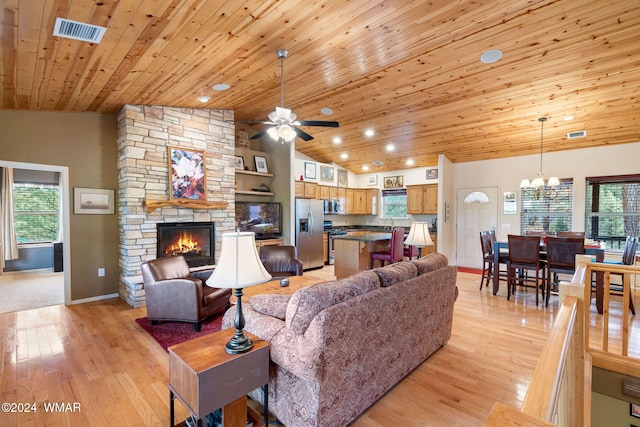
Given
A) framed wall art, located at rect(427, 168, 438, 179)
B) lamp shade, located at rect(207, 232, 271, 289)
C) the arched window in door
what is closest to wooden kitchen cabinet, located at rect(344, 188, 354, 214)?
framed wall art, located at rect(427, 168, 438, 179)

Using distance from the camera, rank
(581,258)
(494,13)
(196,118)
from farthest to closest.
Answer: (196,118) → (581,258) → (494,13)

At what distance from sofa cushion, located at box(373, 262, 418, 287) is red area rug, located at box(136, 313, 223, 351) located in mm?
2223

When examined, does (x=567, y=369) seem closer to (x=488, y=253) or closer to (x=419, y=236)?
(x=419, y=236)

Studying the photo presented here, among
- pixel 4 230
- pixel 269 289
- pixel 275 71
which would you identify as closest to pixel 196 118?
pixel 275 71

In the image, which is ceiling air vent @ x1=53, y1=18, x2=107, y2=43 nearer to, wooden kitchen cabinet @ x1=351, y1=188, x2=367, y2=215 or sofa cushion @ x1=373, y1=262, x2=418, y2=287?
sofa cushion @ x1=373, y1=262, x2=418, y2=287

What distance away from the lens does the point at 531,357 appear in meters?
2.87

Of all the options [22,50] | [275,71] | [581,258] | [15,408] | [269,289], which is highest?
[275,71]

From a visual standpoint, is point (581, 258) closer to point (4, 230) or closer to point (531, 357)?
point (531, 357)

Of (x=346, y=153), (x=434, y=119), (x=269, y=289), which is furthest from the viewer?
(x=346, y=153)

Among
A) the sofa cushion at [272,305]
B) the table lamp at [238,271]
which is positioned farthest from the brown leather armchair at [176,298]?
the table lamp at [238,271]

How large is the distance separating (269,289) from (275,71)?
2568 mm

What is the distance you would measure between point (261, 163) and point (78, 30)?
14.0 ft

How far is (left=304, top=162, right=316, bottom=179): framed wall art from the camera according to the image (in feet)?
25.1

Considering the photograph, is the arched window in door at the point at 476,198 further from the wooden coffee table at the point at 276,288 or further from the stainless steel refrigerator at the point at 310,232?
the wooden coffee table at the point at 276,288
